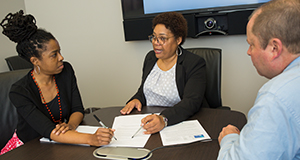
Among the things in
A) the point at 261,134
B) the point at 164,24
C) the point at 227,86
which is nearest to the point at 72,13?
the point at 164,24

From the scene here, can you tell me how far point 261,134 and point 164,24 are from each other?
1.37m

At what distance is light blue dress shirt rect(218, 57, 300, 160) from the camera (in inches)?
28.9

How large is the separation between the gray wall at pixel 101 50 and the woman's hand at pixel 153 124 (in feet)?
5.59

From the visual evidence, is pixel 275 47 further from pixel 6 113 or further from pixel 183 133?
pixel 6 113

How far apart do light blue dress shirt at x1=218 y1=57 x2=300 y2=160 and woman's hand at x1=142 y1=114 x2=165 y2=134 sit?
63cm

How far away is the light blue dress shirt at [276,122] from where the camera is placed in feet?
2.41

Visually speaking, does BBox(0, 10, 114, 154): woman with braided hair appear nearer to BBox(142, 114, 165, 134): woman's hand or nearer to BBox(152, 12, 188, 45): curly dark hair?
BBox(142, 114, 165, 134): woman's hand

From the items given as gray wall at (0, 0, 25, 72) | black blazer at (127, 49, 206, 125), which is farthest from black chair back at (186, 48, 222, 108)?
gray wall at (0, 0, 25, 72)

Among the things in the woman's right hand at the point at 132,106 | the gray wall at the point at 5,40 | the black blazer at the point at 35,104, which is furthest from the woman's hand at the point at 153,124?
the gray wall at the point at 5,40

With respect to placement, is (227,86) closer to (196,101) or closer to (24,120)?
(196,101)

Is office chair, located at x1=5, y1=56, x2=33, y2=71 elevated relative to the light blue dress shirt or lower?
lower

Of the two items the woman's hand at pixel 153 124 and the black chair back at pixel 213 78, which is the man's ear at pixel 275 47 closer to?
the woman's hand at pixel 153 124

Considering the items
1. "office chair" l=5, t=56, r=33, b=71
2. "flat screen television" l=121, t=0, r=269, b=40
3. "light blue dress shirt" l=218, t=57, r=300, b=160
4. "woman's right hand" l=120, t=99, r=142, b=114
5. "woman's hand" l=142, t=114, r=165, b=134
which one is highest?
"flat screen television" l=121, t=0, r=269, b=40

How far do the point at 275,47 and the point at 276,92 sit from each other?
157 mm
